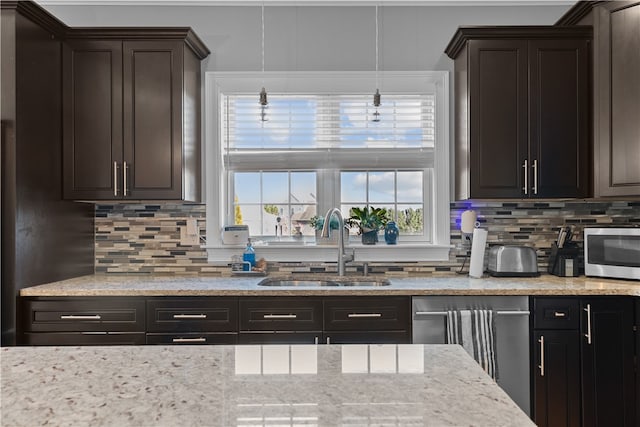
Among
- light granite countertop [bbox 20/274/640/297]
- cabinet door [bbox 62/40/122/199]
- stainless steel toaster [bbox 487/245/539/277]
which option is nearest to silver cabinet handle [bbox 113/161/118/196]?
cabinet door [bbox 62/40/122/199]

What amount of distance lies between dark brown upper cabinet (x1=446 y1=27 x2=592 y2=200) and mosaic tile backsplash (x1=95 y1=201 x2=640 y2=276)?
397 millimetres

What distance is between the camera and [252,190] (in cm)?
360

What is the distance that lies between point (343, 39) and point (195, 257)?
70.7 inches

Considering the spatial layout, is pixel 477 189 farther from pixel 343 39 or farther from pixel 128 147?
pixel 128 147

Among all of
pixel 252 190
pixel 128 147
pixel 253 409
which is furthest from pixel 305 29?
pixel 253 409

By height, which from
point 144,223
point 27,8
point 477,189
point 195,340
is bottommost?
point 195,340

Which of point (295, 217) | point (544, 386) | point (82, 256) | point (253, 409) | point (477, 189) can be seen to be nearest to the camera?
point (253, 409)

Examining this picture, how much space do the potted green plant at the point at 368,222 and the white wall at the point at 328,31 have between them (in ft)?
3.20

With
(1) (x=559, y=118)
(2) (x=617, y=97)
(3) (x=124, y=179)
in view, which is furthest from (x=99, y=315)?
(2) (x=617, y=97)

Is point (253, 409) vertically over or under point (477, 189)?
under

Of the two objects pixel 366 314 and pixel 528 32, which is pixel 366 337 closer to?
pixel 366 314

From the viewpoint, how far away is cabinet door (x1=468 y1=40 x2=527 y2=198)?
305cm

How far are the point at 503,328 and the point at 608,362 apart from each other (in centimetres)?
56

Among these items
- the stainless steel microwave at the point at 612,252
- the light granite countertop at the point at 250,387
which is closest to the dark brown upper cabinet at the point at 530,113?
the stainless steel microwave at the point at 612,252
